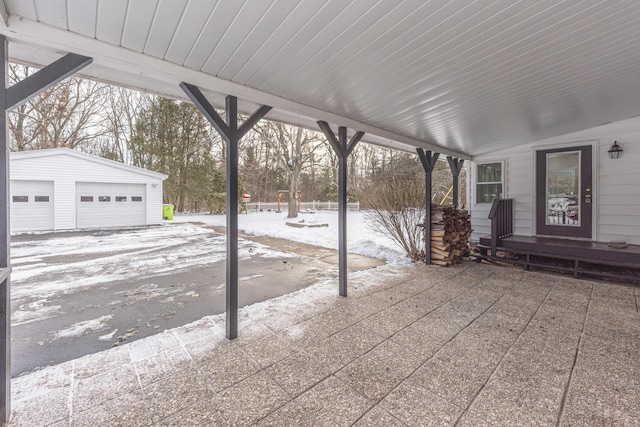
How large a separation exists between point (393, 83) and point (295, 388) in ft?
9.16

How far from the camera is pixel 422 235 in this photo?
20.1ft

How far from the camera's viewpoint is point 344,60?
2.38 metres

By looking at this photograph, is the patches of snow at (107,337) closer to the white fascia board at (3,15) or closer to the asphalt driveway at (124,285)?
the asphalt driveway at (124,285)

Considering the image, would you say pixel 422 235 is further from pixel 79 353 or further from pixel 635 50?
pixel 79 353

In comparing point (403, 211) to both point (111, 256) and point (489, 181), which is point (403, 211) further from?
point (111, 256)

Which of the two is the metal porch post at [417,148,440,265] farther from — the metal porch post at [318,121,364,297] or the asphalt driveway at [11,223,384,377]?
the metal porch post at [318,121,364,297]

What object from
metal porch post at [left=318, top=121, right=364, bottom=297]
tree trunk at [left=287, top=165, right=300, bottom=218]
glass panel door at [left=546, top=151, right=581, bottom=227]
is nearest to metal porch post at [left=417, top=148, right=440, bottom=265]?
metal porch post at [left=318, top=121, right=364, bottom=297]

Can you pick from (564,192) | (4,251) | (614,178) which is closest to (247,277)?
(4,251)

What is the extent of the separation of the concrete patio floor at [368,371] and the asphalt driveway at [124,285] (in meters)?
0.44

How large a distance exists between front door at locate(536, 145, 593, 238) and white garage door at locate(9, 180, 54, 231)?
15.1 m

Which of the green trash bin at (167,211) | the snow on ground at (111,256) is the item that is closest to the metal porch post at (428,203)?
the snow on ground at (111,256)

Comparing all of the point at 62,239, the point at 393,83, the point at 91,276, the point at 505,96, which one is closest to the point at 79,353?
the point at 91,276

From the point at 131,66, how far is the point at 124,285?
3570 millimetres

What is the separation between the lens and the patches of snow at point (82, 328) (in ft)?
9.52
